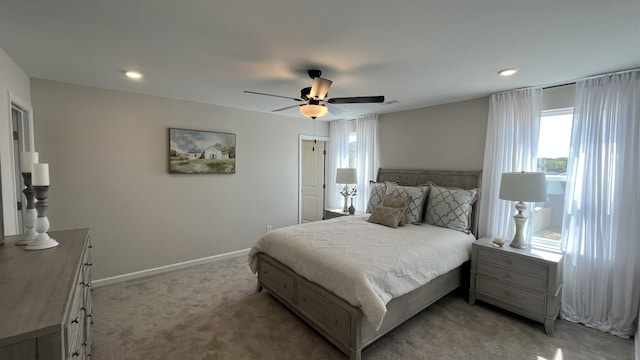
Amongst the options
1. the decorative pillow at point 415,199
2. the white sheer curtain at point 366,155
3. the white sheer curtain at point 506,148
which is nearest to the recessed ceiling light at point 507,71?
the white sheer curtain at point 506,148

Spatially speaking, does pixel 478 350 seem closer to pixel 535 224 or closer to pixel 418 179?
pixel 535 224

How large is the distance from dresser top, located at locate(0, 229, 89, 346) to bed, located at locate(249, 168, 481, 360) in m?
1.63

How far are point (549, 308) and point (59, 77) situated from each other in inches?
213

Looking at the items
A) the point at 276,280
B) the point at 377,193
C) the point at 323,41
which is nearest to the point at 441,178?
the point at 377,193

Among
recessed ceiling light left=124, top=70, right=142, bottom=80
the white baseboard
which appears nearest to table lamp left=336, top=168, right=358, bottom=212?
the white baseboard

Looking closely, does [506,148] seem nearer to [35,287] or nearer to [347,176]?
[347,176]

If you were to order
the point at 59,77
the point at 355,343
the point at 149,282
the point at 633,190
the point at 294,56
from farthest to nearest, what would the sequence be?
the point at 149,282
the point at 59,77
the point at 633,190
the point at 294,56
the point at 355,343

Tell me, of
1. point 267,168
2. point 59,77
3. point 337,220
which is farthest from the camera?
point 267,168

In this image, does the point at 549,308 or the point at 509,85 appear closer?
the point at 549,308

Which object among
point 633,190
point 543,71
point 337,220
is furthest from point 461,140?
point 337,220

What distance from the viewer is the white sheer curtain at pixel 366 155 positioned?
15.7 feet

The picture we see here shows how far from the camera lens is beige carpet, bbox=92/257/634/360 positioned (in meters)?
2.25

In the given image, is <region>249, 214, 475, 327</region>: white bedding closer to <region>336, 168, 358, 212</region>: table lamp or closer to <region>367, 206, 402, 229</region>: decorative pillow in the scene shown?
<region>367, 206, 402, 229</region>: decorative pillow

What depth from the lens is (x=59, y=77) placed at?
291cm
